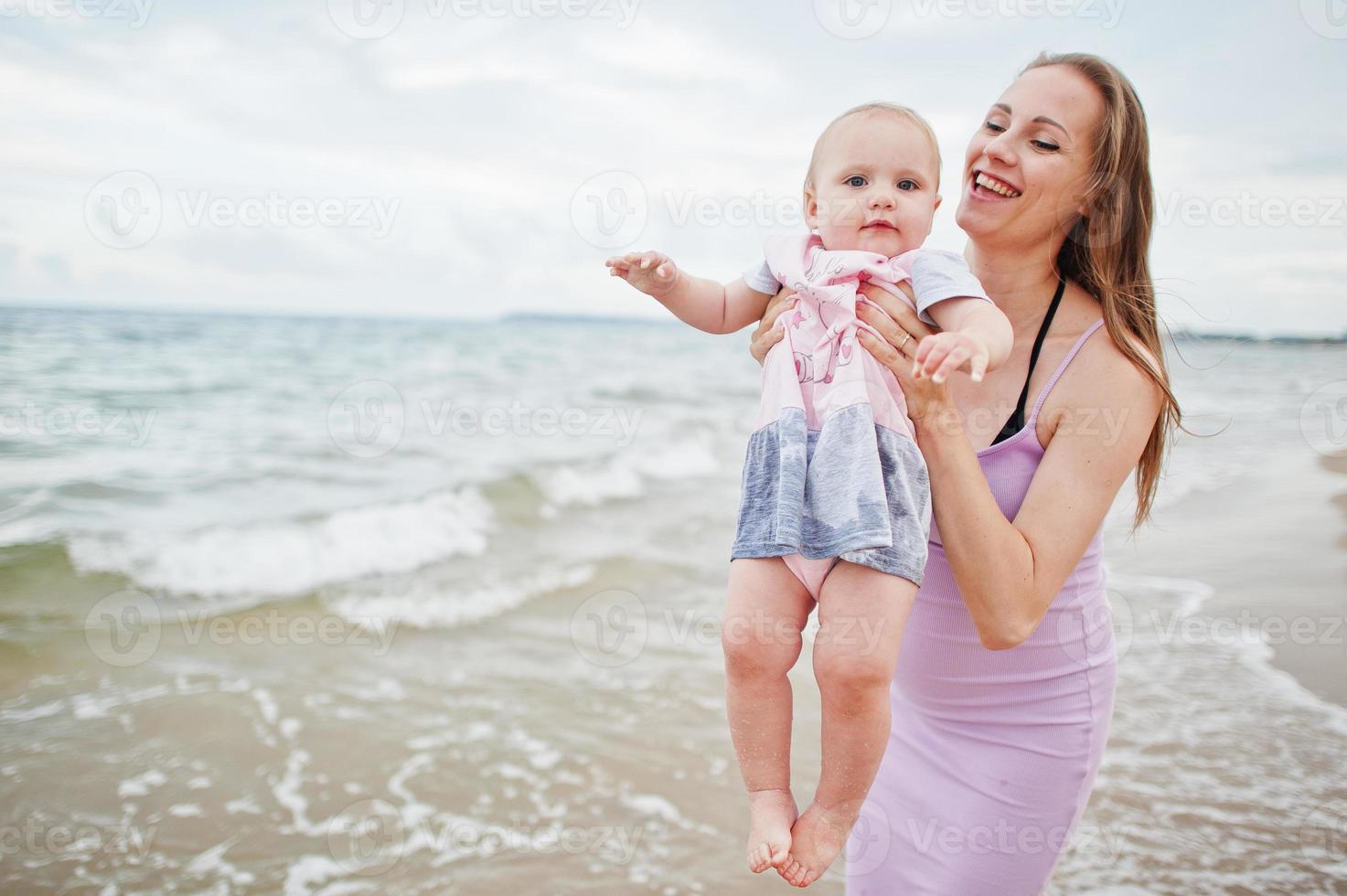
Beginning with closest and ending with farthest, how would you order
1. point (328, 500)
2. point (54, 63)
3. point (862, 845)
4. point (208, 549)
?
point (862, 845)
point (208, 549)
point (328, 500)
point (54, 63)

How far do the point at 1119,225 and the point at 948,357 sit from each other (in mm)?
921

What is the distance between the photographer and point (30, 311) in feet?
87.3

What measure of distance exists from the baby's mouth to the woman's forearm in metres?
0.63

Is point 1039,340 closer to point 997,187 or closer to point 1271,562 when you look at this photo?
point 997,187

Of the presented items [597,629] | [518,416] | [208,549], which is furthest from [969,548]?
[518,416]

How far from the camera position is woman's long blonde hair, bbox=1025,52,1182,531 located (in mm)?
2250

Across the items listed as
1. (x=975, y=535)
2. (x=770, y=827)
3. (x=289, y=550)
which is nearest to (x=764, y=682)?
(x=770, y=827)

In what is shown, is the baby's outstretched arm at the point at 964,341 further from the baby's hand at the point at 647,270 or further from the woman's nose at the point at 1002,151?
the baby's hand at the point at 647,270

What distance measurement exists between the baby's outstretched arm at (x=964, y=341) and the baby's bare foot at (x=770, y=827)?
3.21 feet

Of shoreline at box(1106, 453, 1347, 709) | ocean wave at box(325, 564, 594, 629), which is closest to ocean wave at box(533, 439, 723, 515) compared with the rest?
ocean wave at box(325, 564, 594, 629)

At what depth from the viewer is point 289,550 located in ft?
26.0

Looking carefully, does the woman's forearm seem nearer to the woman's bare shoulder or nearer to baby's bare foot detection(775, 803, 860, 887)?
the woman's bare shoulder

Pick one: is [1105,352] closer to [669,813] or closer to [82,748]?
[669,813]

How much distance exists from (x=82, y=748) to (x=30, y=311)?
Answer: 2746 cm
